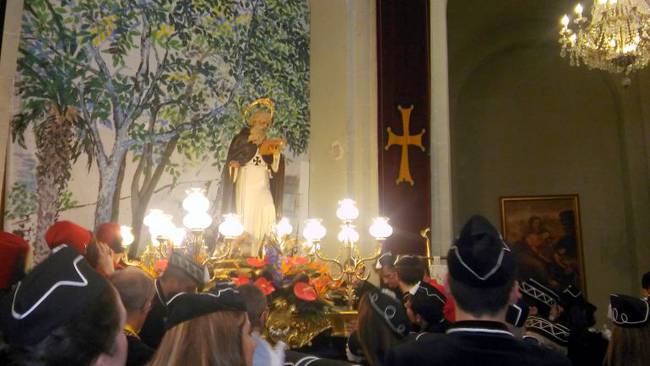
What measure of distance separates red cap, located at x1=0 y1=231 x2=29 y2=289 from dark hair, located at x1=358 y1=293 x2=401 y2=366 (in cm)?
164

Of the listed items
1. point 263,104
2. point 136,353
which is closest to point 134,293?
point 136,353

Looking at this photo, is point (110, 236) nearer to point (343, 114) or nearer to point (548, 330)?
point (548, 330)

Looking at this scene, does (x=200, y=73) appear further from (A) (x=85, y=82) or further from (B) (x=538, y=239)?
(B) (x=538, y=239)

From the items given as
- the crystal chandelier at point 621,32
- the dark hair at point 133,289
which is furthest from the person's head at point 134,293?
the crystal chandelier at point 621,32

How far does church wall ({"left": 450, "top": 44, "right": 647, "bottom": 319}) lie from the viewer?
1199 centimetres

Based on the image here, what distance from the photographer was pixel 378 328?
8.46 ft

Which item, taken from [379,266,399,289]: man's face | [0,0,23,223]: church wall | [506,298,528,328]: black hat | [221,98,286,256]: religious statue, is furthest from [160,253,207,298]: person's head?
[221,98,286,256]: religious statue

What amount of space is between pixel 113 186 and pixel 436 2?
17.9 feet

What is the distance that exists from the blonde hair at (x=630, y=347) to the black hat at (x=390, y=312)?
148 centimetres

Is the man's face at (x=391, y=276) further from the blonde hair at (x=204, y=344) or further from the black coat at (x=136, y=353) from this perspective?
the blonde hair at (x=204, y=344)

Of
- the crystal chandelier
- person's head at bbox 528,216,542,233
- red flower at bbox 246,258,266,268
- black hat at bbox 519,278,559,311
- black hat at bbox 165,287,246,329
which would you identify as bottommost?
black hat at bbox 519,278,559,311

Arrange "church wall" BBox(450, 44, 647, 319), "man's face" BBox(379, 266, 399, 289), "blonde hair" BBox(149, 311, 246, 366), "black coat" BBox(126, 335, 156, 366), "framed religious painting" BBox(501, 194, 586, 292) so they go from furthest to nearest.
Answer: "framed religious painting" BBox(501, 194, 586, 292)
"church wall" BBox(450, 44, 647, 319)
"man's face" BBox(379, 266, 399, 289)
"black coat" BBox(126, 335, 156, 366)
"blonde hair" BBox(149, 311, 246, 366)

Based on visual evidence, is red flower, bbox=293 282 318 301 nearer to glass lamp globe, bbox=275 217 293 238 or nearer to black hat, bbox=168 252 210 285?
glass lamp globe, bbox=275 217 293 238

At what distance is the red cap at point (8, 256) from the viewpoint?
8.98 ft
